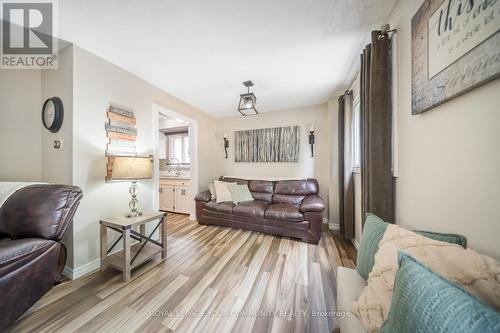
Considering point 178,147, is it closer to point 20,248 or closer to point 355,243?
point 20,248

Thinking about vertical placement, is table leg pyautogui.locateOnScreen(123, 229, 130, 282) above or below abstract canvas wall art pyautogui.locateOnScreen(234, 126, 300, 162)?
below

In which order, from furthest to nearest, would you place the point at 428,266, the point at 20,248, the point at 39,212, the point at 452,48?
1. the point at 39,212
2. the point at 20,248
3. the point at 452,48
4. the point at 428,266

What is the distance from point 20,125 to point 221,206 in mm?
2657

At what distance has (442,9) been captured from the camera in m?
0.86

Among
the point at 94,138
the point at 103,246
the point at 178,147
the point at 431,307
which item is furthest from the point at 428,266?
the point at 178,147

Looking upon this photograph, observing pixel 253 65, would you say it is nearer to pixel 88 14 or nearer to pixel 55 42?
pixel 88 14

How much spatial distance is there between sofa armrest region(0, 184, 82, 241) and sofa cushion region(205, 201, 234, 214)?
1978mm

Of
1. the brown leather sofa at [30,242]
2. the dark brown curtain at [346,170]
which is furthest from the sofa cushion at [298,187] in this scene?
the brown leather sofa at [30,242]

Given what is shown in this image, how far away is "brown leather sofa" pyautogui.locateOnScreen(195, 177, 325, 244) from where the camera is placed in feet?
8.48

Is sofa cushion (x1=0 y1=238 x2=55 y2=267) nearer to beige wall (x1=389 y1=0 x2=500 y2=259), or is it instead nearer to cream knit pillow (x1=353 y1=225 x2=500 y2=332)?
cream knit pillow (x1=353 y1=225 x2=500 y2=332)

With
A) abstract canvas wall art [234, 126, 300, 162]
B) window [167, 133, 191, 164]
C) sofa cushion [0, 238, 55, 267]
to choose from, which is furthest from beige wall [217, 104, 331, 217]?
sofa cushion [0, 238, 55, 267]

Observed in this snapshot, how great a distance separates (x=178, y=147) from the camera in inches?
187

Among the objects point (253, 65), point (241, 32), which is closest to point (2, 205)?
point (241, 32)

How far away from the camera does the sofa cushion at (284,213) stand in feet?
8.57
